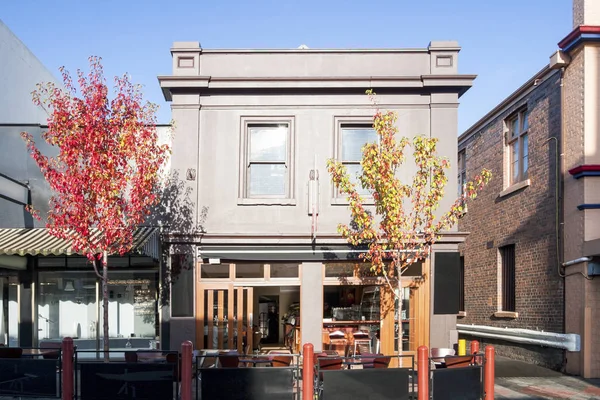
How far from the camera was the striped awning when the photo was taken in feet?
43.5

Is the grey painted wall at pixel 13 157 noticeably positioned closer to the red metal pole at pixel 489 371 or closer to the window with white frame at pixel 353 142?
the window with white frame at pixel 353 142

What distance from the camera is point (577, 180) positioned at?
14.7 metres

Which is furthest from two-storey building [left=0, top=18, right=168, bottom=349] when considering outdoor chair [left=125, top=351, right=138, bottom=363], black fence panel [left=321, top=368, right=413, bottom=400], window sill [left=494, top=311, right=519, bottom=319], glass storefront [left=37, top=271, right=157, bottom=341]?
window sill [left=494, top=311, right=519, bottom=319]

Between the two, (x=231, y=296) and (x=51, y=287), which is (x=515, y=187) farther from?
(x=51, y=287)

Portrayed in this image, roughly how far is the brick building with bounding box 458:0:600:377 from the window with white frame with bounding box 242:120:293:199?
6485 mm

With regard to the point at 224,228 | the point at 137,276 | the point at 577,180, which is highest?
the point at 577,180

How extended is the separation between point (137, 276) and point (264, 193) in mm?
3592

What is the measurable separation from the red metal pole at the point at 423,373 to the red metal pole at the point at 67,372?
545 cm

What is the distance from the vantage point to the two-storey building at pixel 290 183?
47.9 ft

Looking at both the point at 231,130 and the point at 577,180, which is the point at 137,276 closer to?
the point at 231,130

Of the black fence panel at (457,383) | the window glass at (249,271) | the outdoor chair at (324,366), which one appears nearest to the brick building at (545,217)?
the black fence panel at (457,383)

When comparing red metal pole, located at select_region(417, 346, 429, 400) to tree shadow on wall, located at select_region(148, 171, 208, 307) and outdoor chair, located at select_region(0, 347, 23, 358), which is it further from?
outdoor chair, located at select_region(0, 347, 23, 358)

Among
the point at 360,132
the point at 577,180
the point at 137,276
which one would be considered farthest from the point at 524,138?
the point at 137,276

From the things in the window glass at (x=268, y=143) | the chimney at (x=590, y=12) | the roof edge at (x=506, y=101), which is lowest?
the window glass at (x=268, y=143)
